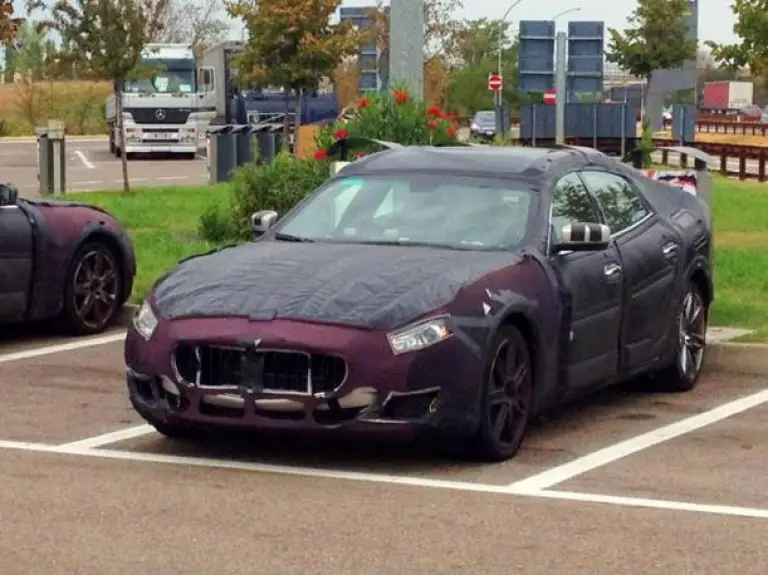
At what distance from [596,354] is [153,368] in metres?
2.40

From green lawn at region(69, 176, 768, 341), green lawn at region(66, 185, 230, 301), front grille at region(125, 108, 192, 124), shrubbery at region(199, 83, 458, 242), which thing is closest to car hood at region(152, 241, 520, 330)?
green lawn at region(69, 176, 768, 341)

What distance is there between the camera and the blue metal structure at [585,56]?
2662 cm

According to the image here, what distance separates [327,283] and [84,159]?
40110 millimetres

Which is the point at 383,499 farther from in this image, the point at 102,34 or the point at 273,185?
the point at 102,34

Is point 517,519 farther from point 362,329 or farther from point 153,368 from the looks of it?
point 153,368

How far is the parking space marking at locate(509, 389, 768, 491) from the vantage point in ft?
24.8

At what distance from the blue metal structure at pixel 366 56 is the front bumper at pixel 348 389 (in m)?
35.3

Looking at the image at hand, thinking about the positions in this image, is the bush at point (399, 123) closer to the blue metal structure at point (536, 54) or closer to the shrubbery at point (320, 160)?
the shrubbery at point (320, 160)

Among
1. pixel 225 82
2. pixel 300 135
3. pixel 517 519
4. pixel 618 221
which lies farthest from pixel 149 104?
pixel 517 519

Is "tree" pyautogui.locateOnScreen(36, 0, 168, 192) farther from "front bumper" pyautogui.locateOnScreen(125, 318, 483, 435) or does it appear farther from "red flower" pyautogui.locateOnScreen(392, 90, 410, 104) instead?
"front bumper" pyautogui.locateOnScreen(125, 318, 483, 435)

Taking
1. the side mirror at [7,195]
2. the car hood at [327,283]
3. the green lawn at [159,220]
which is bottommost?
the green lawn at [159,220]

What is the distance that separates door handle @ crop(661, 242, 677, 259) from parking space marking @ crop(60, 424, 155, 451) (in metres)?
3.10

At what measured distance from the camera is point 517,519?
679cm

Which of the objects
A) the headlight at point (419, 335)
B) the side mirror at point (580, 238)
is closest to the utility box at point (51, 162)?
the side mirror at point (580, 238)
